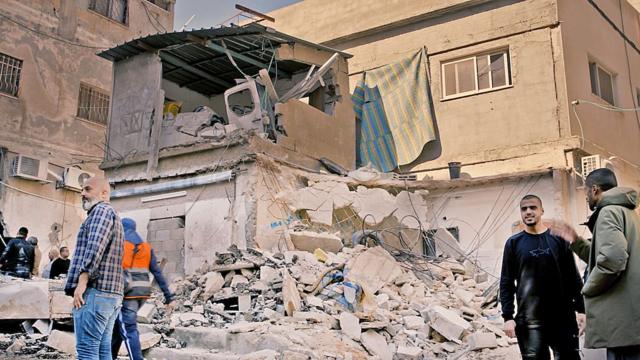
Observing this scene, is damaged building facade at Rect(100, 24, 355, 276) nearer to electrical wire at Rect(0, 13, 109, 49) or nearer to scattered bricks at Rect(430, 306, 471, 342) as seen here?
scattered bricks at Rect(430, 306, 471, 342)

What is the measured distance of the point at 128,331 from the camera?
532cm

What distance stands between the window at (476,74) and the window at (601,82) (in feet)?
8.11

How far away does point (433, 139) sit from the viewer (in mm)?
14547

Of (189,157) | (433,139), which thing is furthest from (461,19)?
(189,157)

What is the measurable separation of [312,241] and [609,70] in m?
9.97

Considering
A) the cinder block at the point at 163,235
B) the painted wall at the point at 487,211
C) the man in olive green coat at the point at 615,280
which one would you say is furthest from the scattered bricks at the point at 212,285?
the man in olive green coat at the point at 615,280

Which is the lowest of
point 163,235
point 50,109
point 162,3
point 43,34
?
point 163,235

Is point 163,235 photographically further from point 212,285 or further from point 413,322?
point 413,322

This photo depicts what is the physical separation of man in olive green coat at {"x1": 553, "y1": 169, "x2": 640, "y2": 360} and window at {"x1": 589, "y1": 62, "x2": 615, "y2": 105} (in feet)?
40.6

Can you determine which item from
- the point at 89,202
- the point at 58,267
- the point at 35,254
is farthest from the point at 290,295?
the point at 35,254

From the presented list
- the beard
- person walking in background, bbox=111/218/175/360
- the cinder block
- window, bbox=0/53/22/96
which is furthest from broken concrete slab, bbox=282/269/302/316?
window, bbox=0/53/22/96

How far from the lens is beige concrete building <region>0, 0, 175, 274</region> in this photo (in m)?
16.7

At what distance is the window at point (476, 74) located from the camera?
1412 centimetres

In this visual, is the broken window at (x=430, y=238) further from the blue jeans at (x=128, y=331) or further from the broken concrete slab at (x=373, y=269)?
the blue jeans at (x=128, y=331)
